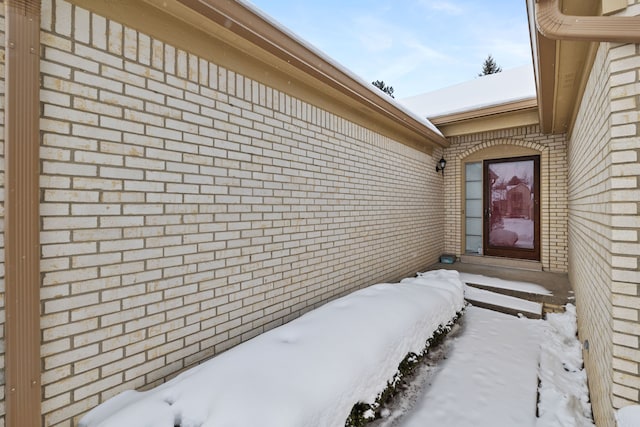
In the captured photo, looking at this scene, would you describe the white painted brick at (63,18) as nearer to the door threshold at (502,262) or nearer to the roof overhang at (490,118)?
the roof overhang at (490,118)

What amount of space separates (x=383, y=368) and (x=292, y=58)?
279cm

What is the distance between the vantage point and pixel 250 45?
8.28ft

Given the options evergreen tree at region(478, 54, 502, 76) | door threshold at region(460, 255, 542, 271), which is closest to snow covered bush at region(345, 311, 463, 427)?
door threshold at region(460, 255, 542, 271)

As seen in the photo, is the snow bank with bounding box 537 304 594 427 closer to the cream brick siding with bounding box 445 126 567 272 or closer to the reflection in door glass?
the cream brick siding with bounding box 445 126 567 272

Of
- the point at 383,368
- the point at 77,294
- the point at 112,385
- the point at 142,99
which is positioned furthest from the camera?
the point at 383,368

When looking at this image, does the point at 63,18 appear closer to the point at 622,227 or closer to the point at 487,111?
the point at 622,227

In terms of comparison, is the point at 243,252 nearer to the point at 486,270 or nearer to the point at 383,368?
the point at 383,368

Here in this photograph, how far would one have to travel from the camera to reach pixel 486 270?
603cm

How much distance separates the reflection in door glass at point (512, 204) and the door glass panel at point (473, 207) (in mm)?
243

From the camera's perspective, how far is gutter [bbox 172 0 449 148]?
81.1 inches

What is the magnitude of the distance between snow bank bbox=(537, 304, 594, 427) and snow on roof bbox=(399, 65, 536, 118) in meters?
4.08

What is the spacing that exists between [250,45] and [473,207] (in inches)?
248

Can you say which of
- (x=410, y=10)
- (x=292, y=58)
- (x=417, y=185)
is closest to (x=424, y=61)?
(x=410, y=10)

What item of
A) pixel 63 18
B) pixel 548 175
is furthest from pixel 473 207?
pixel 63 18
